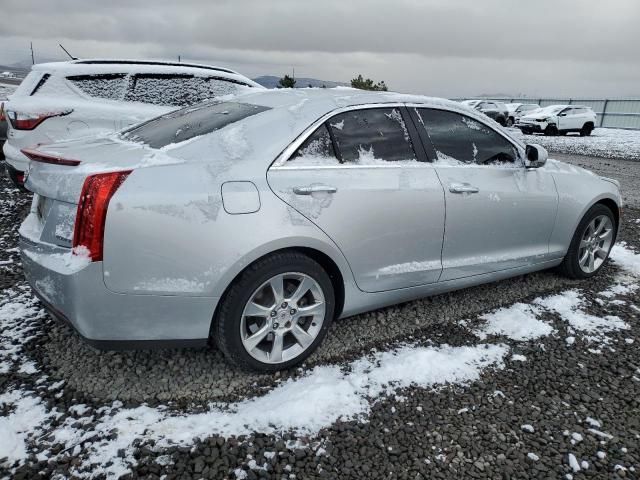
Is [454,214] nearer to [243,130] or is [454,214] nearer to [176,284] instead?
[243,130]

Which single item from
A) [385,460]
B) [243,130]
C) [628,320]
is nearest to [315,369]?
[385,460]

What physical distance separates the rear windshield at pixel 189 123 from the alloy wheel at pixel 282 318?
965 mm

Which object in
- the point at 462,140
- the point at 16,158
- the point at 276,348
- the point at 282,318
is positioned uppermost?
the point at 462,140

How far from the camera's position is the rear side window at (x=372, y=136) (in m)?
2.87

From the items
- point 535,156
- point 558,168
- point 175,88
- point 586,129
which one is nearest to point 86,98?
point 175,88

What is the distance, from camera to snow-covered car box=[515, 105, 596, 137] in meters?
22.2

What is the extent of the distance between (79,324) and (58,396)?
1.54 ft

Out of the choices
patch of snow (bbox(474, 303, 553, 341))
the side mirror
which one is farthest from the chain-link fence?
patch of snow (bbox(474, 303, 553, 341))

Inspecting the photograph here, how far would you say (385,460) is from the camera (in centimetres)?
217

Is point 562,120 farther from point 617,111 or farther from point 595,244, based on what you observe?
point 595,244

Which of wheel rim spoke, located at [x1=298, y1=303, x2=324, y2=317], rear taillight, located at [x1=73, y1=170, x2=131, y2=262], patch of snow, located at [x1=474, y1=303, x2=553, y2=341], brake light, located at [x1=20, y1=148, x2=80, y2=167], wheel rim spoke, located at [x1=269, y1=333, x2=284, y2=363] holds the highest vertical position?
brake light, located at [x1=20, y1=148, x2=80, y2=167]

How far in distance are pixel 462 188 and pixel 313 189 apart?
1.15 m

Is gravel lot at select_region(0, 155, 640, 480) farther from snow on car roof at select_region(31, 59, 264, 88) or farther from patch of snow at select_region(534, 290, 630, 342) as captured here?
snow on car roof at select_region(31, 59, 264, 88)

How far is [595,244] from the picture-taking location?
4.45 metres
